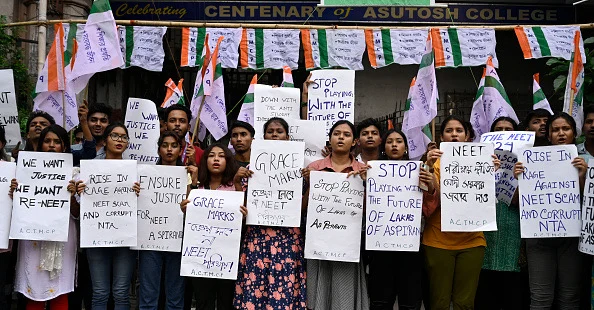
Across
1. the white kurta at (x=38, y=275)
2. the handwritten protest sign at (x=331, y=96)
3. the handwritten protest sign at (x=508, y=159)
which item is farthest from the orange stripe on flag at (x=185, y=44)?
the handwritten protest sign at (x=508, y=159)

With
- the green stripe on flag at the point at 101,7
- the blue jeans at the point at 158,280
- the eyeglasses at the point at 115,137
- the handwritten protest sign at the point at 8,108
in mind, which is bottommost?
the blue jeans at the point at 158,280

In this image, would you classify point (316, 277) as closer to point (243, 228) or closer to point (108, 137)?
point (243, 228)

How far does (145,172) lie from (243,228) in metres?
0.93

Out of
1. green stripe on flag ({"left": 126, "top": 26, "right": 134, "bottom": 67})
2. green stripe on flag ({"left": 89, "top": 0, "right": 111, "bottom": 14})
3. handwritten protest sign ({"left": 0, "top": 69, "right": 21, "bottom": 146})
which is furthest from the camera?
green stripe on flag ({"left": 126, "top": 26, "right": 134, "bottom": 67})

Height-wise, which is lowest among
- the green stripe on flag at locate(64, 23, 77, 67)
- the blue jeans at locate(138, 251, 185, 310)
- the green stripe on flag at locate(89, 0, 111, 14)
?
the blue jeans at locate(138, 251, 185, 310)

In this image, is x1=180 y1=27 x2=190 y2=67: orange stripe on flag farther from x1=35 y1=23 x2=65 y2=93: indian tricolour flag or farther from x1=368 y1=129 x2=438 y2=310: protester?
x1=368 y1=129 x2=438 y2=310: protester

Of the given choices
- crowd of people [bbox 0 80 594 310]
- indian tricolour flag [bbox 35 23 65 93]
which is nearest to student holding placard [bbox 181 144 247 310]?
crowd of people [bbox 0 80 594 310]

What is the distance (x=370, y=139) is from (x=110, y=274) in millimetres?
2451

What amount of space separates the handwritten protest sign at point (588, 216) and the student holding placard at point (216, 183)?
270 centimetres

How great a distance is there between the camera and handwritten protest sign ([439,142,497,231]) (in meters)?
4.72

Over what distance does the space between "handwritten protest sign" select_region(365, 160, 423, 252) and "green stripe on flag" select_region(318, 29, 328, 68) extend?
3.37 m

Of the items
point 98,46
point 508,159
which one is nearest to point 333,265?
point 508,159

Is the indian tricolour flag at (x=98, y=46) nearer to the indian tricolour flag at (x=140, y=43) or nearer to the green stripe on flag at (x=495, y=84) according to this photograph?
the indian tricolour flag at (x=140, y=43)

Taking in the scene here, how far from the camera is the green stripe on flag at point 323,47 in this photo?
7832 millimetres
